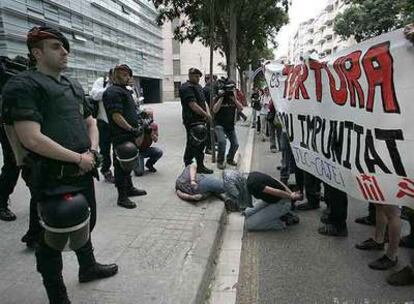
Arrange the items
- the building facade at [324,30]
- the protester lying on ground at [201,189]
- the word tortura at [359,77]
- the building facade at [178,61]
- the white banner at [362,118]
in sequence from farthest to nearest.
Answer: the building facade at [324,30], the building facade at [178,61], the protester lying on ground at [201,189], the word tortura at [359,77], the white banner at [362,118]

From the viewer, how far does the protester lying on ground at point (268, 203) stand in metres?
4.86

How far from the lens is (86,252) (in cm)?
326

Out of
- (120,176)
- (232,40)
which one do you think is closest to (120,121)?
(120,176)

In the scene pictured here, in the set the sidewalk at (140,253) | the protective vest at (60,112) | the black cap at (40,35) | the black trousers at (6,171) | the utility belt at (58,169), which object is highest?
the black cap at (40,35)

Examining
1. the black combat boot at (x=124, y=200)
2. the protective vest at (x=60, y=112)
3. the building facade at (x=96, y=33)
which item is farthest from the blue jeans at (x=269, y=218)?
the building facade at (x=96, y=33)

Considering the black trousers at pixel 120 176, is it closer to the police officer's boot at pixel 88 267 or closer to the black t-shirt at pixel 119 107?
the black t-shirt at pixel 119 107

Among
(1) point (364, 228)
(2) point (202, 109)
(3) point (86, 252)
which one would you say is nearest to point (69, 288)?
(3) point (86, 252)

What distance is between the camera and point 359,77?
345 centimetres

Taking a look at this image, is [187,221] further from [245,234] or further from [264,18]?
[264,18]

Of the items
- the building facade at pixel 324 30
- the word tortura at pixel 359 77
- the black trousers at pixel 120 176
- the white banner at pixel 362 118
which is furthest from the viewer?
the building facade at pixel 324 30

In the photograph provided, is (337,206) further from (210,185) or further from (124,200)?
(124,200)

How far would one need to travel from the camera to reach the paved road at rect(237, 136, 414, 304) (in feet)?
10.9

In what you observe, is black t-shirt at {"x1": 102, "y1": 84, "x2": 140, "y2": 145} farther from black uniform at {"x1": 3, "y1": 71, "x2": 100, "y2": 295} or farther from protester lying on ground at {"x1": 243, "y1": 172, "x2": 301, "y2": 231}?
black uniform at {"x1": 3, "y1": 71, "x2": 100, "y2": 295}

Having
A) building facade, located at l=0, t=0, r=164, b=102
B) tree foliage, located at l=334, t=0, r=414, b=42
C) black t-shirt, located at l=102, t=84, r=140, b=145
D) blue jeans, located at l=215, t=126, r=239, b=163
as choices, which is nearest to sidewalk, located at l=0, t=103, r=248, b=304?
black t-shirt, located at l=102, t=84, r=140, b=145
